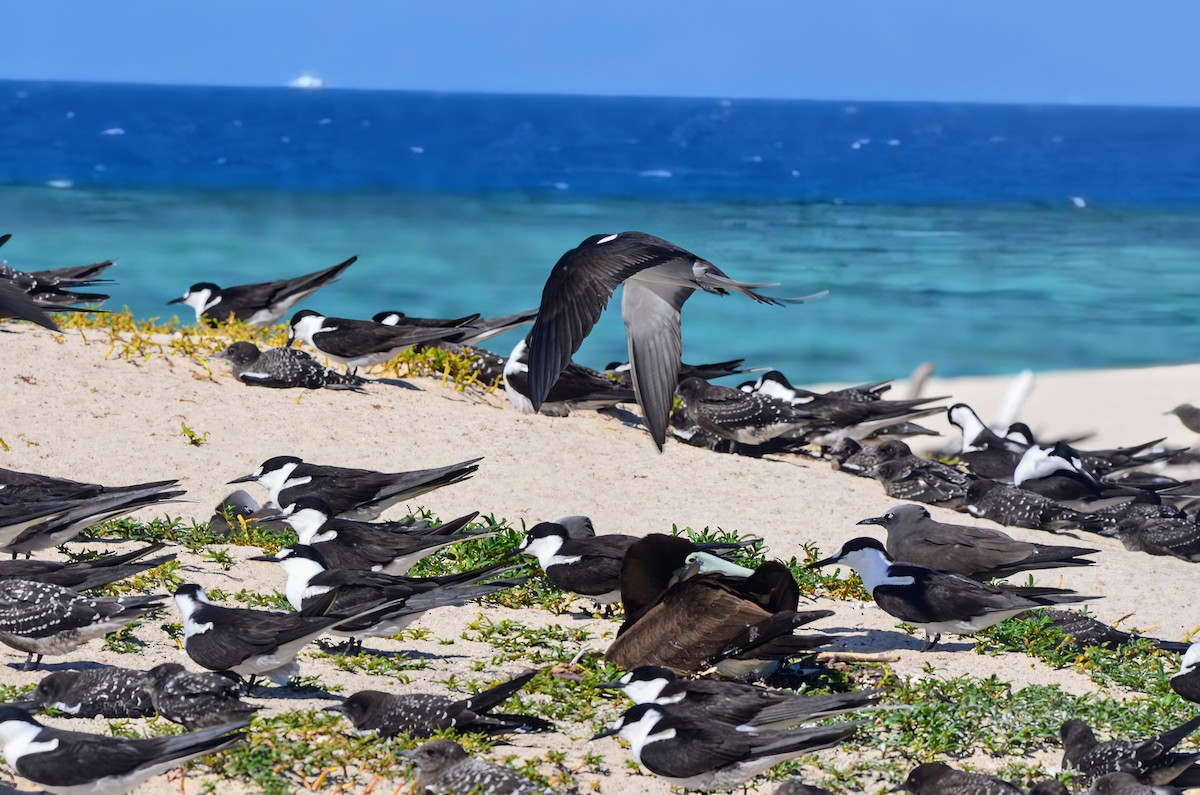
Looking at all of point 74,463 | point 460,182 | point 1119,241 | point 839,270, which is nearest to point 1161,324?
point 839,270

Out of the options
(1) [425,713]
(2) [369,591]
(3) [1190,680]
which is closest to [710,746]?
(1) [425,713]

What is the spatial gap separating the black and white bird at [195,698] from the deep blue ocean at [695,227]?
1778cm

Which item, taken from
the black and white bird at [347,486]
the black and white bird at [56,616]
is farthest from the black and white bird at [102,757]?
the black and white bird at [347,486]

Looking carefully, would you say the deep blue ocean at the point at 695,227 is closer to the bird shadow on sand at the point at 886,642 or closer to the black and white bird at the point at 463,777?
the bird shadow on sand at the point at 886,642

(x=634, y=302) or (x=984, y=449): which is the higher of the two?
(x=634, y=302)

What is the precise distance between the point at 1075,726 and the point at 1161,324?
26037mm

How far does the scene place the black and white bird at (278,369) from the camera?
9.94 metres

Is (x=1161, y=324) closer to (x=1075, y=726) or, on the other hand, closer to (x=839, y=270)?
(x=839, y=270)

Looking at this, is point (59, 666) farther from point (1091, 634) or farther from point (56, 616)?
point (1091, 634)

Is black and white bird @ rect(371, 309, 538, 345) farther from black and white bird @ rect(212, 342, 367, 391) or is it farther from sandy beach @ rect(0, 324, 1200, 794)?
black and white bird @ rect(212, 342, 367, 391)

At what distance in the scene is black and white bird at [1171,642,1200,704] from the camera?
5.85 m

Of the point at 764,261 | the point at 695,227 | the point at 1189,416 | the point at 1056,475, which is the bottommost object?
the point at 695,227

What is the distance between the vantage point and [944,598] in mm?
6516

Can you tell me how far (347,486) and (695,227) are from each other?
38.4 metres
